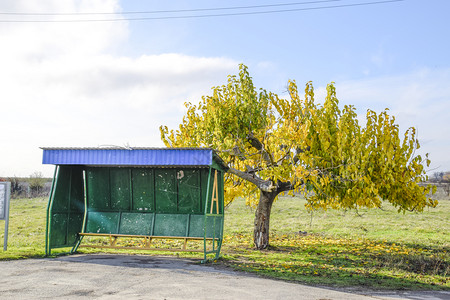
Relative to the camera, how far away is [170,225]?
12.6m

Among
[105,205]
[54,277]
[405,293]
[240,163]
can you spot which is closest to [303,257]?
[240,163]

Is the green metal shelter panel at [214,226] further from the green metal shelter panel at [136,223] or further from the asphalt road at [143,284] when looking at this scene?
the green metal shelter panel at [136,223]

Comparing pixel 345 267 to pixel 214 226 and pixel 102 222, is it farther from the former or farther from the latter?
pixel 102 222

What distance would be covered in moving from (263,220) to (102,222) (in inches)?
233

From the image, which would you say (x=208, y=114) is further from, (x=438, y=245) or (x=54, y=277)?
(x=438, y=245)

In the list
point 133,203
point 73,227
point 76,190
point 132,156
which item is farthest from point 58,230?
point 132,156

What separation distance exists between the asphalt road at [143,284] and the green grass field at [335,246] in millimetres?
1098

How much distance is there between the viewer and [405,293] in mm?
8492

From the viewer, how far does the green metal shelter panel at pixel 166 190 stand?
41.9 ft

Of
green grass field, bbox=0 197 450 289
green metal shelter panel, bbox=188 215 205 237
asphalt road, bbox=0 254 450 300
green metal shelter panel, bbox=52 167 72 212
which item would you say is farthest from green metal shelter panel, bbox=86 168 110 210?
asphalt road, bbox=0 254 450 300

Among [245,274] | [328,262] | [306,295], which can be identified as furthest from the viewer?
[328,262]

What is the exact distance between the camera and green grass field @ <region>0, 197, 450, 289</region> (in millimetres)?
10367

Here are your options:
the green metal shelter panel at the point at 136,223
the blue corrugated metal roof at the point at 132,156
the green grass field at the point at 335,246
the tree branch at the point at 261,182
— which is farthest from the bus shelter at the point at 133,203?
the tree branch at the point at 261,182

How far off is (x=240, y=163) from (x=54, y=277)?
26.4ft
